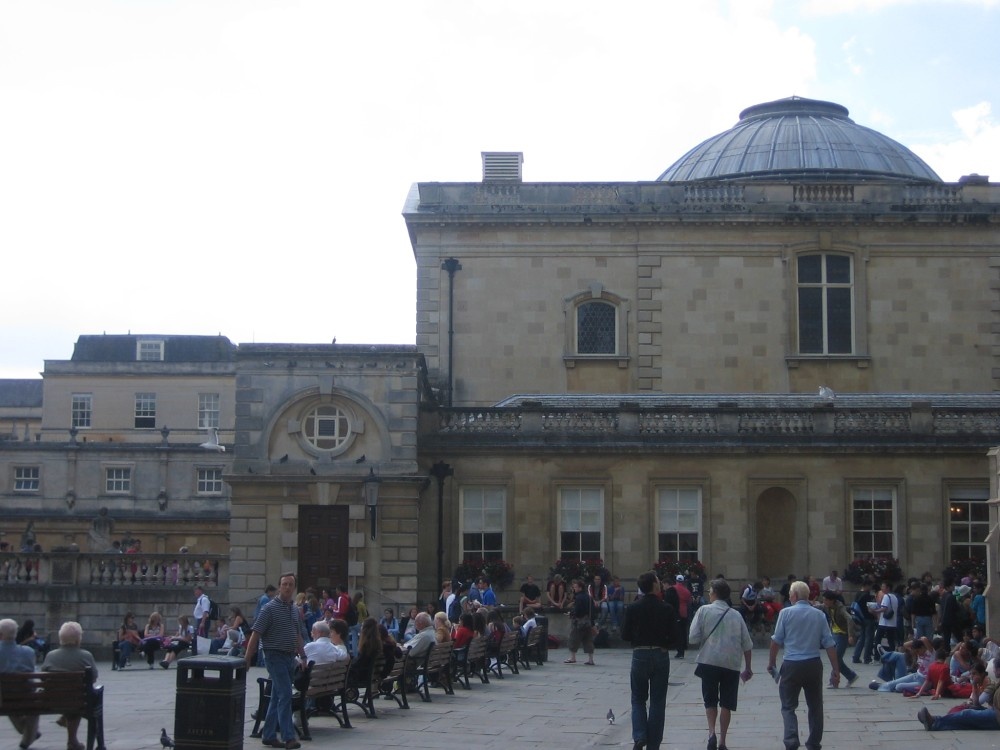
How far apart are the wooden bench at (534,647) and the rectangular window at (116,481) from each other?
42.8 m

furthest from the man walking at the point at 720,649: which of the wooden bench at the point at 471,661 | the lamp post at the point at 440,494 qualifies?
the lamp post at the point at 440,494

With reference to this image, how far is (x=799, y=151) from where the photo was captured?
41719 mm

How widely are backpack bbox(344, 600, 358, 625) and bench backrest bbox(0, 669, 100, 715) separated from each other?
11844mm

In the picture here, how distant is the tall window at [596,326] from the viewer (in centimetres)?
3675

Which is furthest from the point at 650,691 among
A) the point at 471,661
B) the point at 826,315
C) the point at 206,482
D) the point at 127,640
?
the point at 206,482

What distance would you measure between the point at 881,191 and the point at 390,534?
50.8ft

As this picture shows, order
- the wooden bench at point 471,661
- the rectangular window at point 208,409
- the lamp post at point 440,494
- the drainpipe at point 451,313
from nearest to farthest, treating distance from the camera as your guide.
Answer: the wooden bench at point 471,661 < the lamp post at point 440,494 < the drainpipe at point 451,313 < the rectangular window at point 208,409

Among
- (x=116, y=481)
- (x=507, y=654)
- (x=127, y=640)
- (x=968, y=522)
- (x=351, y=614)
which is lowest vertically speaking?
(x=127, y=640)

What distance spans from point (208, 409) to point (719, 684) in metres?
65.3

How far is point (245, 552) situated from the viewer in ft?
96.1

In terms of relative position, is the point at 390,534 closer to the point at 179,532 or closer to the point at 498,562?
the point at 498,562

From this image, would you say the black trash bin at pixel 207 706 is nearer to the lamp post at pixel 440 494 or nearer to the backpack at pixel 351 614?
the backpack at pixel 351 614

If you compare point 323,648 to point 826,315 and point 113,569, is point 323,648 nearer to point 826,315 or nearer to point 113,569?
→ point 113,569

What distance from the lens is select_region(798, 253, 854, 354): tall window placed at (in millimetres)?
36312
